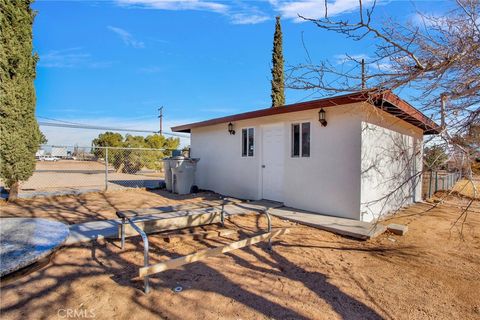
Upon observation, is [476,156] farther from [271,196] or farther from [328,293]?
[271,196]

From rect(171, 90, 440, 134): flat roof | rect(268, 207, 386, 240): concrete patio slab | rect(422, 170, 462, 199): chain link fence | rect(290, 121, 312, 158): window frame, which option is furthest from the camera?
rect(422, 170, 462, 199): chain link fence

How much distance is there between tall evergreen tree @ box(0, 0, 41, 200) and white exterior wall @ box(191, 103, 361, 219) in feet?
18.7

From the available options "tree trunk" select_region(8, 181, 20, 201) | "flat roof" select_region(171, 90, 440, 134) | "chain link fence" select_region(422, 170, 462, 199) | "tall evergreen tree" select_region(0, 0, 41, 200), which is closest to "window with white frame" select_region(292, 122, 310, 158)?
"flat roof" select_region(171, 90, 440, 134)

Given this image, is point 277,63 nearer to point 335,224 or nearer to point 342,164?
point 342,164

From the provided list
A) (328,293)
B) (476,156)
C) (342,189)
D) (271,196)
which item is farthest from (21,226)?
(476,156)

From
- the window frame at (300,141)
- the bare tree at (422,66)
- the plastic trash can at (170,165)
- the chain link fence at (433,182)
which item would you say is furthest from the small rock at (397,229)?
the plastic trash can at (170,165)

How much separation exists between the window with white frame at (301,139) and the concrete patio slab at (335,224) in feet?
4.76

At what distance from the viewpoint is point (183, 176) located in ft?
28.6

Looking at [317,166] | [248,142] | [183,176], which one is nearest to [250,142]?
[248,142]

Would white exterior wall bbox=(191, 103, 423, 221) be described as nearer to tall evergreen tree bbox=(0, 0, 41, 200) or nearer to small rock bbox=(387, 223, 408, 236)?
small rock bbox=(387, 223, 408, 236)

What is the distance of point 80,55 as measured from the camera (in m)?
12.9

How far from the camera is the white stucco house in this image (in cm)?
527

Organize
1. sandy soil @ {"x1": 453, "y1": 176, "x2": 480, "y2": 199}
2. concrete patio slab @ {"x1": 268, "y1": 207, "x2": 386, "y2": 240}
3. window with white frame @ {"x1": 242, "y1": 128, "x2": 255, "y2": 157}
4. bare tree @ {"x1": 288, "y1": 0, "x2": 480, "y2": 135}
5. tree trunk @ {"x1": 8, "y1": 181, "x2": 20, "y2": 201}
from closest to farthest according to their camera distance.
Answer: bare tree @ {"x1": 288, "y1": 0, "x2": 480, "y2": 135} → sandy soil @ {"x1": 453, "y1": 176, "x2": 480, "y2": 199} → concrete patio slab @ {"x1": 268, "y1": 207, "x2": 386, "y2": 240} → tree trunk @ {"x1": 8, "y1": 181, "x2": 20, "y2": 201} → window with white frame @ {"x1": 242, "y1": 128, "x2": 255, "y2": 157}

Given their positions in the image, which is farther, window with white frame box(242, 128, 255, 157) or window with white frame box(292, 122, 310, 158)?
window with white frame box(242, 128, 255, 157)
